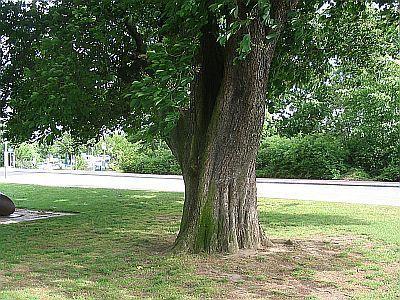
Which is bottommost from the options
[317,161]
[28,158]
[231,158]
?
[231,158]

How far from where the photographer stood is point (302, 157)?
27.3 metres

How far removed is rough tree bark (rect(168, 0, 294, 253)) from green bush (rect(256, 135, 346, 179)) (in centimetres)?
1865

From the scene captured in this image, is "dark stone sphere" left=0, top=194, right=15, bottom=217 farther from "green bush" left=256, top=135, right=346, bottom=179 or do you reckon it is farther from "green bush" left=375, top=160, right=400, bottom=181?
"green bush" left=375, top=160, right=400, bottom=181

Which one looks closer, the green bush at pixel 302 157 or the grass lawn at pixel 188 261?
the grass lawn at pixel 188 261

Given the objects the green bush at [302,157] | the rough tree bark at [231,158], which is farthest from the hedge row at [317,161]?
the rough tree bark at [231,158]

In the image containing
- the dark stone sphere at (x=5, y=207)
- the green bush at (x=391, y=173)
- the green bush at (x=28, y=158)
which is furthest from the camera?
the green bush at (x=28, y=158)

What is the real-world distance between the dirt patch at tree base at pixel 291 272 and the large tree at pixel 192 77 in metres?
0.44

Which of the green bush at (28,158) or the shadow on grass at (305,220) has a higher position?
the green bush at (28,158)

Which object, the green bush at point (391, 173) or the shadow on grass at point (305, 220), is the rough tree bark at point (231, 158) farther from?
the green bush at point (391, 173)

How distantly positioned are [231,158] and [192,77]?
4.43 ft

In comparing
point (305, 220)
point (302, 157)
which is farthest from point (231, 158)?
point (302, 157)

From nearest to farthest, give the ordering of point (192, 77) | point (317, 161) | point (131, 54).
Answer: point (192, 77) < point (131, 54) < point (317, 161)

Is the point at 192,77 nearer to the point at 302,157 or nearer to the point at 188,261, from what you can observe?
the point at 188,261

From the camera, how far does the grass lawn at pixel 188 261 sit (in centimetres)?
609
